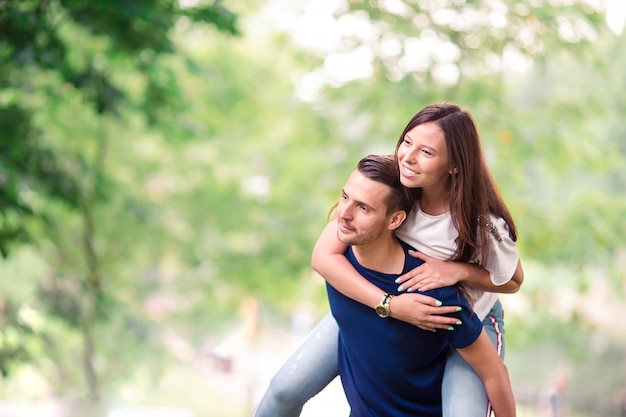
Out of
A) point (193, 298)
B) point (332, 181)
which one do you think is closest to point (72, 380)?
point (193, 298)

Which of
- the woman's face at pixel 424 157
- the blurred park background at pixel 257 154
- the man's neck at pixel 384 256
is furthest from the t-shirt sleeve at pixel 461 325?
the blurred park background at pixel 257 154

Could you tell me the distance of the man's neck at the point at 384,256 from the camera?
5.18ft

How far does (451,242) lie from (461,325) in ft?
0.52

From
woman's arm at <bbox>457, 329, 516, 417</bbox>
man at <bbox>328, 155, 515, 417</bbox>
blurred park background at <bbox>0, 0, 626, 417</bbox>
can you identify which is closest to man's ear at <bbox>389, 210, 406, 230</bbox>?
man at <bbox>328, 155, 515, 417</bbox>

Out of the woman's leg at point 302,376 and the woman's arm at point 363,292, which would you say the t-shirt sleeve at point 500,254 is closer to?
the woman's arm at point 363,292

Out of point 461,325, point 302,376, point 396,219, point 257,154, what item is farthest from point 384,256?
point 257,154

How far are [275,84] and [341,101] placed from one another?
2.58 ft

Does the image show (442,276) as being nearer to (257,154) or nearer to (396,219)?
(396,219)

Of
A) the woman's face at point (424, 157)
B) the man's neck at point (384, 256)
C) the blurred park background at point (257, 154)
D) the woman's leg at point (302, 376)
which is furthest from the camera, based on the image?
the blurred park background at point (257, 154)

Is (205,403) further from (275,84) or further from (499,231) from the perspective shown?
(499,231)

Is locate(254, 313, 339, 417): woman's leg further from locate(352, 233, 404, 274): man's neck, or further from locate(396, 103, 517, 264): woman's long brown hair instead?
locate(396, 103, 517, 264): woman's long brown hair

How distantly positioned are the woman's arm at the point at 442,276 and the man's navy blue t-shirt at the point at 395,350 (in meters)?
0.02

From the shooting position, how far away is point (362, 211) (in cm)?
151

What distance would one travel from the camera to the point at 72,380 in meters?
6.11
